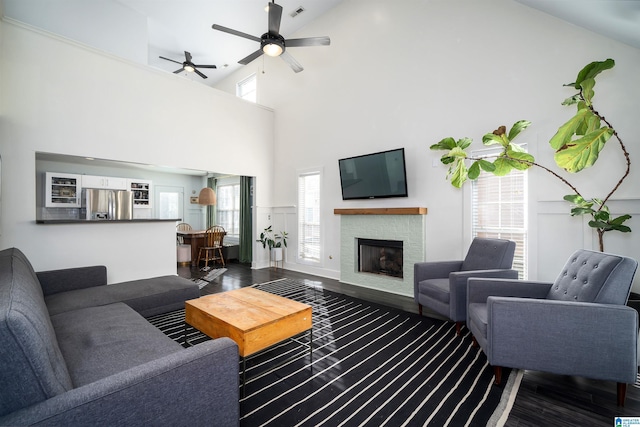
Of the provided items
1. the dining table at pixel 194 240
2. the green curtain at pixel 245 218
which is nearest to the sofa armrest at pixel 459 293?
the green curtain at pixel 245 218

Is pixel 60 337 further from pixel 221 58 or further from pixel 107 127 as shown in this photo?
pixel 221 58

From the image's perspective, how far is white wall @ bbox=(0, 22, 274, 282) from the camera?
3.54 metres

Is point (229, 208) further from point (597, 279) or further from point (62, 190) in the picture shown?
point (597, 279)

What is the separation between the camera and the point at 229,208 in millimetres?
8539

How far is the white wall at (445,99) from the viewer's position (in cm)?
291

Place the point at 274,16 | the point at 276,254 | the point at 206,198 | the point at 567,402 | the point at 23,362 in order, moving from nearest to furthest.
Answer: the point at 23,362 → the point at 567,402 → the point at 274,16 → the point at 276,254 → the point at 206,198

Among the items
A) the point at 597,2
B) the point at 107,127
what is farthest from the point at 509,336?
the point at 107,127

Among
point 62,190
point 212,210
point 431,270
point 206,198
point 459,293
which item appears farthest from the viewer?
point 212,210

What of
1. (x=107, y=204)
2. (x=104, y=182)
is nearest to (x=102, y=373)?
(x=107, y=204)

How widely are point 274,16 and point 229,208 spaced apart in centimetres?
578

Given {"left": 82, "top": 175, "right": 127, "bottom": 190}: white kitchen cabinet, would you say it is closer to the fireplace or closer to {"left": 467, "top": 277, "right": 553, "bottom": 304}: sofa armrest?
the fireplace

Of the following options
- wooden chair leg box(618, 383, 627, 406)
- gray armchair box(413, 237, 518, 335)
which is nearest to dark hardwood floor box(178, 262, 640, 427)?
wooden chair leg box(618, 383, 627, 406)

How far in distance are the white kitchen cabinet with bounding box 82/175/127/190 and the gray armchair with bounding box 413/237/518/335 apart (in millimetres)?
7051

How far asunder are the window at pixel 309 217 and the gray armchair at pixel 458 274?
2.65 metres
